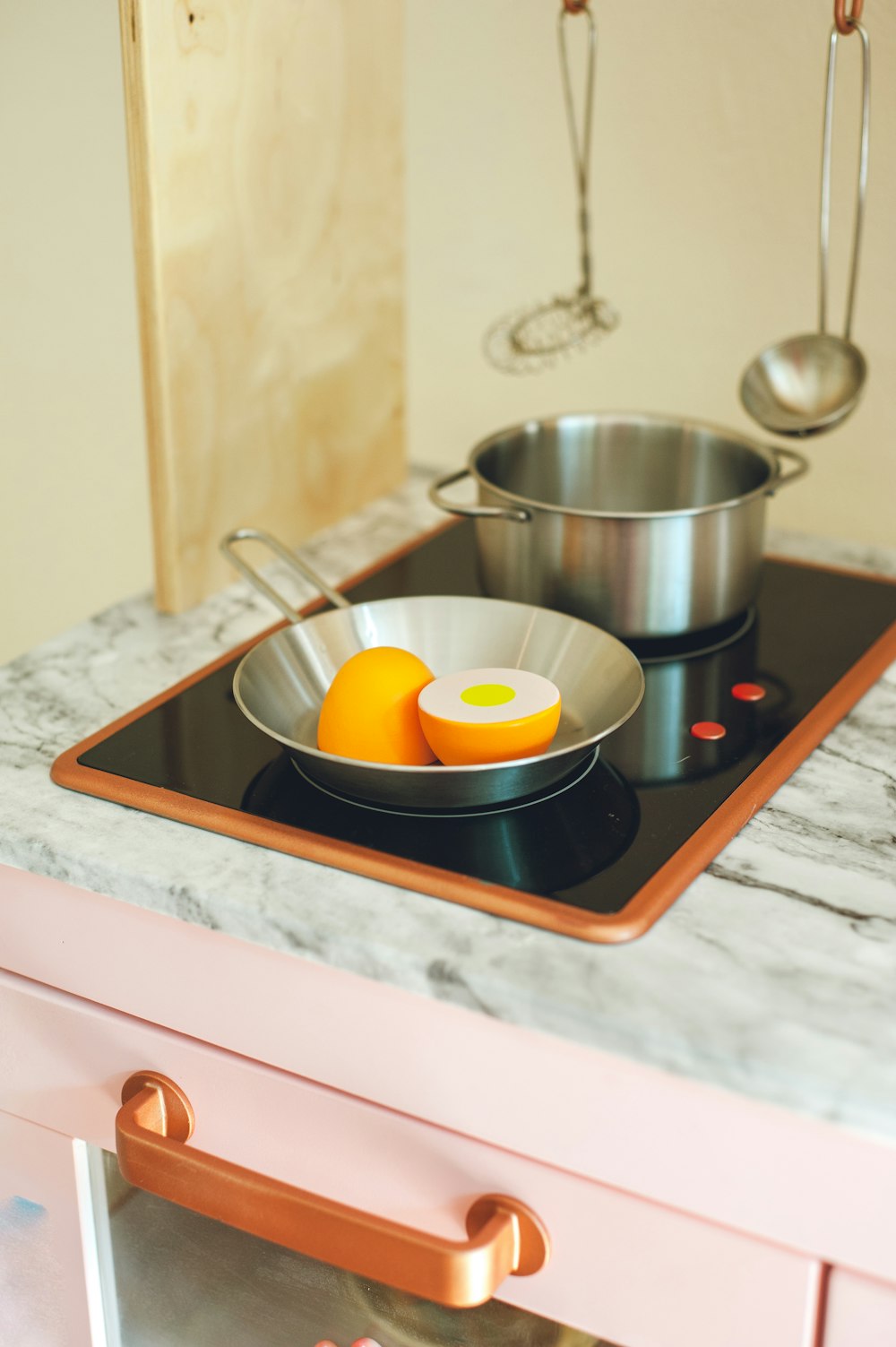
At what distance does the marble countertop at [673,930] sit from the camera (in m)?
0.58

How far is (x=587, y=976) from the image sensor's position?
0.62m

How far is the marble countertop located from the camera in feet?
1.92

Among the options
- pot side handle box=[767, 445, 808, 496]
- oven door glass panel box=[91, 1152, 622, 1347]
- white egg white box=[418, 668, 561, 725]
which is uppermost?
pot side handle box=[767, 445, 808, 496]

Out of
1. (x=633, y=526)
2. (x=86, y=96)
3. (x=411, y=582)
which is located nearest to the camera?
(x=633, y=526)

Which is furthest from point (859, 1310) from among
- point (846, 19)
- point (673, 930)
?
point (846, 19)

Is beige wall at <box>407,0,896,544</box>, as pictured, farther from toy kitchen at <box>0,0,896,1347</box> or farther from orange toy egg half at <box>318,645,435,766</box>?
orange toy egg half at <box>318,645,435,766</box>

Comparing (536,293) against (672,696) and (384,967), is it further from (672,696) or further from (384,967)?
(384,967)

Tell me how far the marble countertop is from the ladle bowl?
0.30 metres

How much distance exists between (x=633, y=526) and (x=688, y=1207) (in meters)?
0.44

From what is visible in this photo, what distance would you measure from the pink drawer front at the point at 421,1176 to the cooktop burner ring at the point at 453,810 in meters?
0.15

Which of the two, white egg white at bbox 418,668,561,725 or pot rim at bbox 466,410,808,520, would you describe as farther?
pot rim at bbox 466,410,808,520

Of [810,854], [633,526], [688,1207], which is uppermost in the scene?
[633,526]

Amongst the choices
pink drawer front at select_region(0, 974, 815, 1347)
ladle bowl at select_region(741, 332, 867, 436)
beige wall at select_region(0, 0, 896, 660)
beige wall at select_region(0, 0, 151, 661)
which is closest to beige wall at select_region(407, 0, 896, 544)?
beige wall at select_region(0, 0, 896, 660)

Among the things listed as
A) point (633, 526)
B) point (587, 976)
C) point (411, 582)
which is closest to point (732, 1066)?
point (587, 976)
